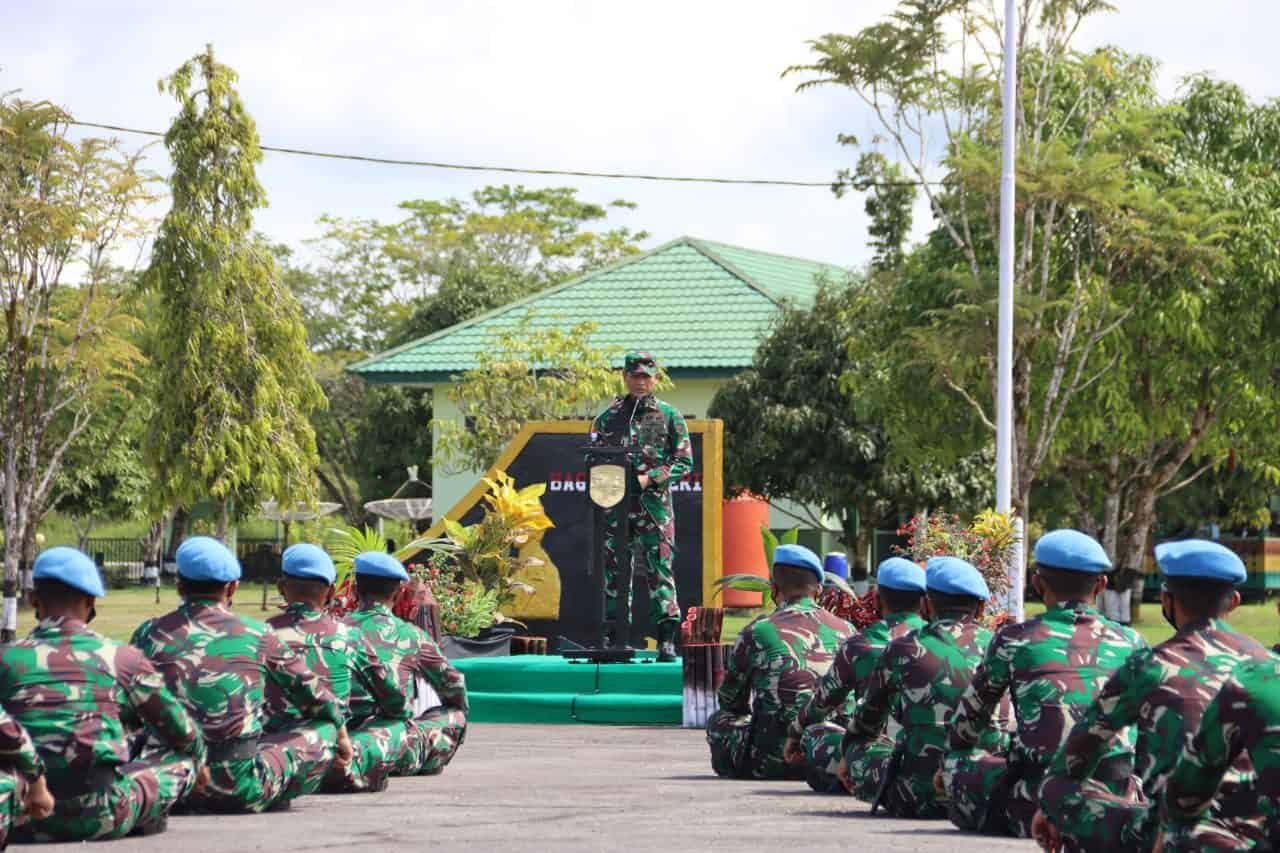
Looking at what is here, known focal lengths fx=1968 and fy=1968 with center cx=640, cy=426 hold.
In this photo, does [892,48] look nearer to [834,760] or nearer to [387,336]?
[834,760]

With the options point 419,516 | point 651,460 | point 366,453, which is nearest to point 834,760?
point 651,460

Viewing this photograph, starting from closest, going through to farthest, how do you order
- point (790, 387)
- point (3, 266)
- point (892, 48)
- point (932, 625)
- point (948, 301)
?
1. point (932, 625)
2. point (892, 48)
3. point (948, 301)
4. point (3, 266)
5. point (790, 387)

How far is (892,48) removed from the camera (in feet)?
88.3

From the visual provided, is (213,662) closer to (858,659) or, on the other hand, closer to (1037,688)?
(858,659)

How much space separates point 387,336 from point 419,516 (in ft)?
56.1

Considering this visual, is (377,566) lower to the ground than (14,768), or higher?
higher

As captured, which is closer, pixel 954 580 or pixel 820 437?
pixel 954 580

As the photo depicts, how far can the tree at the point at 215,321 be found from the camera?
3120 cm

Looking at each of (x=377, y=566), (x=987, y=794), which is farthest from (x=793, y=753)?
(x=377, y=566)

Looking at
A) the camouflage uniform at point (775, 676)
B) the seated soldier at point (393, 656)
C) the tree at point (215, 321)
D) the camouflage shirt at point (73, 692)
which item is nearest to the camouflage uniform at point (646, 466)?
the seated soldier at point (393, 656)

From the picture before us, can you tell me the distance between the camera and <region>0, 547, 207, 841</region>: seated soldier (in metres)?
8.30

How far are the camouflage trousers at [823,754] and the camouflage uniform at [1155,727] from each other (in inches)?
145

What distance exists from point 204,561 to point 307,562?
1270 millimetres

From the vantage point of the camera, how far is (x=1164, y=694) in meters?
7.11
